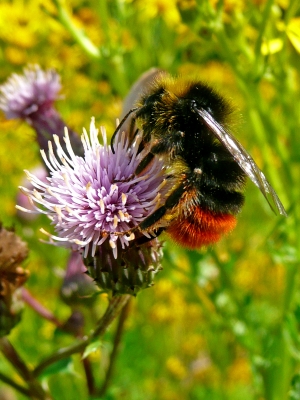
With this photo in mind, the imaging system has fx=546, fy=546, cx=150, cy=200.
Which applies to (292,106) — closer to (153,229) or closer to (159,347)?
(153,229)

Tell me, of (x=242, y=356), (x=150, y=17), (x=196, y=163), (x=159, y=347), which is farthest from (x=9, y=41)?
(x=196, y=163)

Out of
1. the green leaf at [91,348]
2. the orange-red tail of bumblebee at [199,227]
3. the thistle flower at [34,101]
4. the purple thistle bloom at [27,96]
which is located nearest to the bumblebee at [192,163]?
the orange-red tail of bumblebee at [199,227]

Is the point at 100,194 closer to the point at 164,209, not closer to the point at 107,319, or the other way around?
the point at 164,209

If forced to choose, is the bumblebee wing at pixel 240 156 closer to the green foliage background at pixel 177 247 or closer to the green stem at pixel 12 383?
the green foliage background at pixel 177 247

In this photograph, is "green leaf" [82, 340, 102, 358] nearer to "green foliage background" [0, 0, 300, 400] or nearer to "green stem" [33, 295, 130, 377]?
"green stem" [33, 295, 130, 377]

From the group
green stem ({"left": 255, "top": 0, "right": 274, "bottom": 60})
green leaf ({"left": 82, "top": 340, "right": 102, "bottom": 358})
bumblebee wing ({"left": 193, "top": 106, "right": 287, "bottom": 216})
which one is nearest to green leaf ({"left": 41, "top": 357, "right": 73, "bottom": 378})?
green leaf ({"left": 82, "top": 340, "right": 102, "bottom": 358})

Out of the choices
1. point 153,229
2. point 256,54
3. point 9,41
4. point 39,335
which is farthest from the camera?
point 9,41

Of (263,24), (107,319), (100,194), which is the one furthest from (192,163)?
(263,24)
